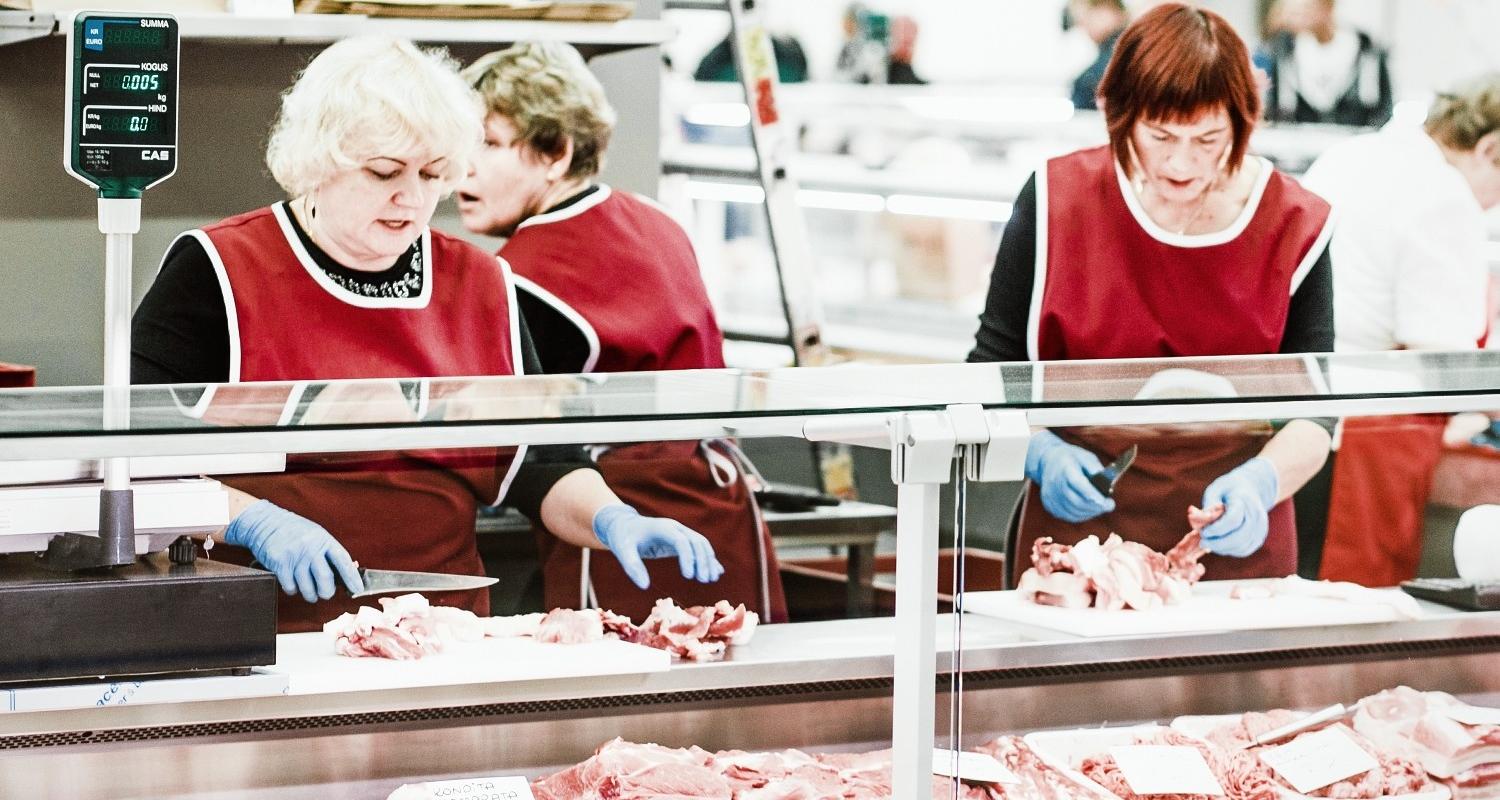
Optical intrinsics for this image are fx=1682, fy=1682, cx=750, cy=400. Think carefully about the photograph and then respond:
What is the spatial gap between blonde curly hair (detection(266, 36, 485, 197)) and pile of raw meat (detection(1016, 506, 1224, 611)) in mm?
1416

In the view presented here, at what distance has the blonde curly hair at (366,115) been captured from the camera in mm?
3094

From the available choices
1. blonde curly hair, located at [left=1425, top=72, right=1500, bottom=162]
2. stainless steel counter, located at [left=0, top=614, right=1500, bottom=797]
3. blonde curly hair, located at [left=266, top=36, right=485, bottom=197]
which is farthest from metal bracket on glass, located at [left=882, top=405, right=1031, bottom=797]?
blonde curly hair, located at [left=1425, top=72, right=1500, bottom=162]

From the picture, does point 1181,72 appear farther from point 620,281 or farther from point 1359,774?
point 1359,774

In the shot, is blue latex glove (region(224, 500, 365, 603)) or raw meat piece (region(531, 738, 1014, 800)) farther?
raw meat piece (region(531, 738, 1014, 800))

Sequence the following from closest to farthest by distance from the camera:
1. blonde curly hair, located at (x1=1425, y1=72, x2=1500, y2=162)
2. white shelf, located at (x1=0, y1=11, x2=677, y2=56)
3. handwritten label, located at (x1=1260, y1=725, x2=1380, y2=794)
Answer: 1. handwritten label, located at (x1=1260, y1=725, x2=1380, y2=794)
2. white shelf, located at (x1=0, y1=11, x2=677, y2=56)
3. blonde curly hair, located at (x1=1425, y1=72, x2=1500, y2=162)

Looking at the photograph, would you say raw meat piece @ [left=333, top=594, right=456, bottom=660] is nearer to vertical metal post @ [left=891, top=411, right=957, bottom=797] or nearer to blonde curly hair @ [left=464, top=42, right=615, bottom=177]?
vertical metal post @ [left=891, top=411, right=957, bottom=797]

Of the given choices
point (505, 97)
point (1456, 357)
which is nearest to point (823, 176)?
point (505, 97)

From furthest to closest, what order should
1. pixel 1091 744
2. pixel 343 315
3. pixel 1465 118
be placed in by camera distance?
pixel 1465 118, pixel 343 315, pixel 1091 744

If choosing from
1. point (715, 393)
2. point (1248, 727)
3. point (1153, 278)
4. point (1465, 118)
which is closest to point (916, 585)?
point (715, 393)

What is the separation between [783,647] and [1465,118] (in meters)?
3.55

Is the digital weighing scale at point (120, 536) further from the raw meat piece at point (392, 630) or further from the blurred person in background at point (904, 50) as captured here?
the blurred person in background at point (904, 50)

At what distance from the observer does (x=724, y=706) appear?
2.18 m

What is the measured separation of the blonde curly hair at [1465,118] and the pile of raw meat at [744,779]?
339cm

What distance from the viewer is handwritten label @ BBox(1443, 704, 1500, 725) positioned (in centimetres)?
246
